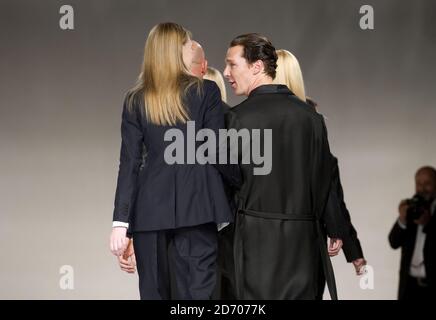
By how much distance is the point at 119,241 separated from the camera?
3.46 metres

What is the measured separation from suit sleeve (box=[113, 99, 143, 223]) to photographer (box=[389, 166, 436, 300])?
5.50 ft

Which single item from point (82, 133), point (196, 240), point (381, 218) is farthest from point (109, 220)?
point (196, 240)

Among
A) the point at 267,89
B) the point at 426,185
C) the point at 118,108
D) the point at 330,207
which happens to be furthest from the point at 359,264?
the point at 118,108

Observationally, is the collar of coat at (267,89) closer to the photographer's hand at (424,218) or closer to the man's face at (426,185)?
the photographer's hand at (424,218)

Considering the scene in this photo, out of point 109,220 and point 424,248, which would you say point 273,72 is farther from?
point 109,220

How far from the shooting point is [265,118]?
11.4 ft

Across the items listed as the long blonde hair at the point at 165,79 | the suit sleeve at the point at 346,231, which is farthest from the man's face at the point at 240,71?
the suit sleeve at the point at 346,231

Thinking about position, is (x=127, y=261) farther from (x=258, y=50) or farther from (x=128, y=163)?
(x=258, y=50)

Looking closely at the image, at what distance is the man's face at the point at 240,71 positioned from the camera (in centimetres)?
357

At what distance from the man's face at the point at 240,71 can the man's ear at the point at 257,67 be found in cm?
1

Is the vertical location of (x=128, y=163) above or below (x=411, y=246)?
above

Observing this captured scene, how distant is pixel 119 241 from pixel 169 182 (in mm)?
264
